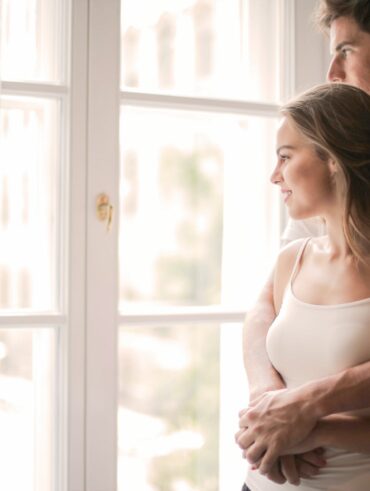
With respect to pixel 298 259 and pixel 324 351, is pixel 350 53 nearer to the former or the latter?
pixel 298 259

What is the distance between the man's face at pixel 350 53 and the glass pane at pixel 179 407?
80 centimetres

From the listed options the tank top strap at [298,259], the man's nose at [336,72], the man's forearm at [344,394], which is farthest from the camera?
the man's nose at [336,72]

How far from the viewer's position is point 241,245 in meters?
2.23

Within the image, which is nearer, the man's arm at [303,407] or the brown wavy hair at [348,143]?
the man's arm at [303,407]

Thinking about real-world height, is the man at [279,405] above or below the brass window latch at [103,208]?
below

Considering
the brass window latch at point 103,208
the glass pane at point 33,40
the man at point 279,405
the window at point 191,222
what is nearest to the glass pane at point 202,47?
the window at point 191,222

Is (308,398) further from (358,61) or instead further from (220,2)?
(220,2)

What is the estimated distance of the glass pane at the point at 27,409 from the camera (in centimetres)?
192

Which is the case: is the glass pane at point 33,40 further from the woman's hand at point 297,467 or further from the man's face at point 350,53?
Result: the woman's hand at point 297,467

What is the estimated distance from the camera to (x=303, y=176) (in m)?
1.60

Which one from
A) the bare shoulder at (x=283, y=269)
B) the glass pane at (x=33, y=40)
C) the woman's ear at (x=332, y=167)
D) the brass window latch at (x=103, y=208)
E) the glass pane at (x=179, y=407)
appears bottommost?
the glass pane at (x=179, y=407)

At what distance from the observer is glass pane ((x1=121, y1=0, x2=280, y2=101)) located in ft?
6.73

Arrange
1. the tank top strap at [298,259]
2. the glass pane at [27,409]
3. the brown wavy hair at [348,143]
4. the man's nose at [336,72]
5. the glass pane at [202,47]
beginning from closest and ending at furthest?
the brown wavy hair at [348,143] → the tank top strap at [298,259] → the man's nose at [336,72] → the glass pane at [27,409] → the glass pane at [202,47]

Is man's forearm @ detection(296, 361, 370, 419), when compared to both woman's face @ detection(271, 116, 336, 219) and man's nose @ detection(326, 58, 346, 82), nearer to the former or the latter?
woman's face @ detection(271, 116, 336, 219)
